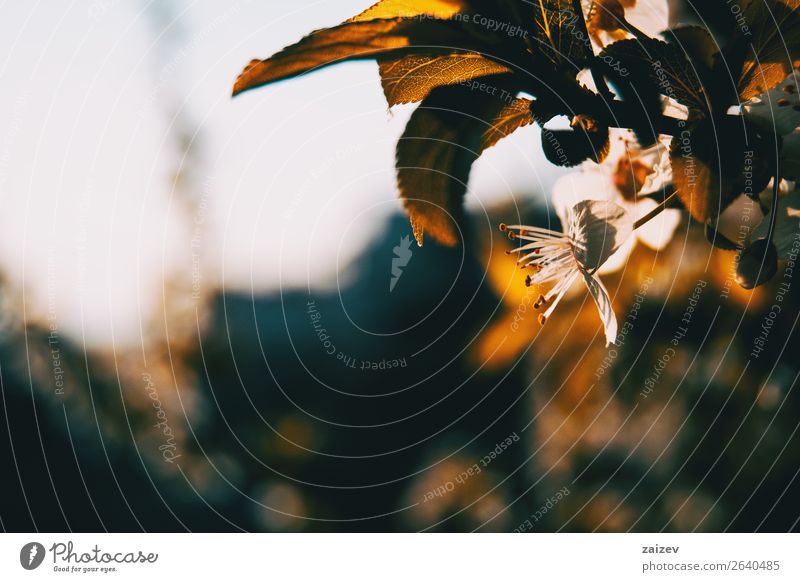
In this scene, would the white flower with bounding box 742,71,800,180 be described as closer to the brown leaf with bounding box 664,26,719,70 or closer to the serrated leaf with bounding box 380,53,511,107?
the brown leaf with bounding box 664,26,719,70

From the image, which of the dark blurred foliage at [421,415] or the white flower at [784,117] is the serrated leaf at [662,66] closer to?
the white flower at [784,117]

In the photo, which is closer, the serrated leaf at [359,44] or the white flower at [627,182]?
the serrated leaf at [359,44]

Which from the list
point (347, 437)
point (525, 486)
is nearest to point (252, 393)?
point (347, 437)

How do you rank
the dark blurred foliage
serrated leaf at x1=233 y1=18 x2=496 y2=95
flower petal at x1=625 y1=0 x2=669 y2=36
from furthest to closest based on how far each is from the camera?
1. the dark blurred foliage
2. flower petal at x1=625 y1=0 x2=669 y2=36
3. serrated leaf at x1=233 y1=18 x2=496 y2=95

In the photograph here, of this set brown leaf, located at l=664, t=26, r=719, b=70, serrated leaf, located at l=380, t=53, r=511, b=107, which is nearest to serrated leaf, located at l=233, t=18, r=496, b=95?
serrated leaf, located at l=380, t=53, r=511, b=107

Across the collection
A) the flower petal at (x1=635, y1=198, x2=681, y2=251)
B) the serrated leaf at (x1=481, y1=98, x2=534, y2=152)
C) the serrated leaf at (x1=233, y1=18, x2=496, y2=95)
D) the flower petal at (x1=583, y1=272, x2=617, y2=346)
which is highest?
the serrated leaf at (x1=233, y1=18, x2=496, y2=95)

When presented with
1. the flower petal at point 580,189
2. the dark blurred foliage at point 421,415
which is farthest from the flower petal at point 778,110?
the dark blurred foliage at point 421,415

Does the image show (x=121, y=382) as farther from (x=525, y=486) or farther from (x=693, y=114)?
(x=693, y=114)
